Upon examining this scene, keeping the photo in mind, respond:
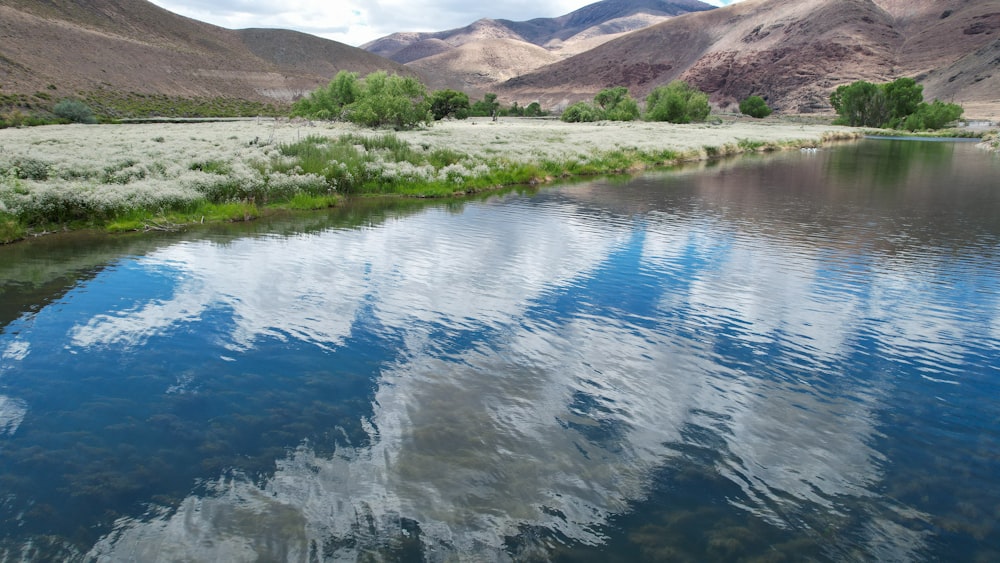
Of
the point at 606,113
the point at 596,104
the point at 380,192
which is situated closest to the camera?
the point at 380,192

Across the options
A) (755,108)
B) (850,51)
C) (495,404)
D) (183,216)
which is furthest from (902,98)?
(495,404)

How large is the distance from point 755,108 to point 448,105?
89.5 meters

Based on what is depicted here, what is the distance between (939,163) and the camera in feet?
137

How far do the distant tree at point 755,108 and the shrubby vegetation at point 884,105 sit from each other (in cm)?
2915

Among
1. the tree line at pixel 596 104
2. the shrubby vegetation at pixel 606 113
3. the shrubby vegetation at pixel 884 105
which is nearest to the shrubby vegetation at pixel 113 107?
the tree line at pixel 596 104

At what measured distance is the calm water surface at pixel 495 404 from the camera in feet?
16.9

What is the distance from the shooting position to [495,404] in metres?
7.25

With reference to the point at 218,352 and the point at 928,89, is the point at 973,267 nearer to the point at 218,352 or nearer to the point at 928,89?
the point at 218,352

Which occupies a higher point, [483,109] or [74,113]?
[483,109]

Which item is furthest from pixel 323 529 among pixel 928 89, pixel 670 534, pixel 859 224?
pixel 928 89

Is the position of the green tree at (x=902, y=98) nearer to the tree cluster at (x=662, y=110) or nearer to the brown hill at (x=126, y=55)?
the tree cluster at (x=662, y=110)

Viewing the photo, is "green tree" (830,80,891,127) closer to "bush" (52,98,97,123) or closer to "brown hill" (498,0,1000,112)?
"brown hill" (498,0,1000,112)

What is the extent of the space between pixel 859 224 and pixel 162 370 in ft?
64.4

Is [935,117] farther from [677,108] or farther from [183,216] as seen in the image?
[183,216]
